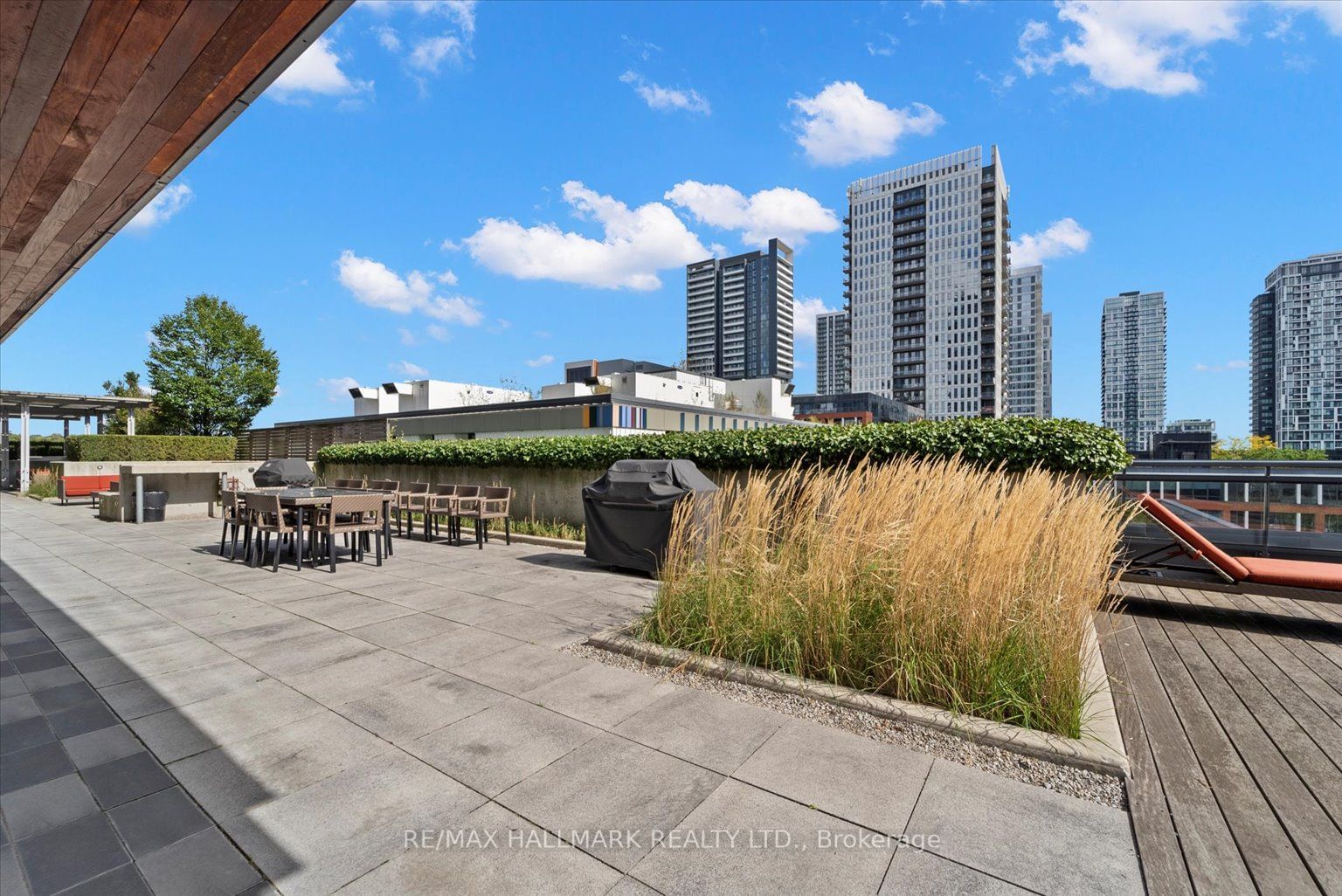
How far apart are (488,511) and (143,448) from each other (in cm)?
1720

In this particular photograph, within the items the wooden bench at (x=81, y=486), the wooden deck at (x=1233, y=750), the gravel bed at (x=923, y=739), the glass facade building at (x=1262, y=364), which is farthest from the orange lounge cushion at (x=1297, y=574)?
the glass facade building at (x=1262, y=364)

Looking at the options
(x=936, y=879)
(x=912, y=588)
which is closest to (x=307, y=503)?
(x=912, y=588)

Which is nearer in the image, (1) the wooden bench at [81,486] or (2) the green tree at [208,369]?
(1) the wooden bench at [81,486]

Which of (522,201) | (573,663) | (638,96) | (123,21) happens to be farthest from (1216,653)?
(522,201)

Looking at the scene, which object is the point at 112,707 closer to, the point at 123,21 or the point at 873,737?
the point at 123,21

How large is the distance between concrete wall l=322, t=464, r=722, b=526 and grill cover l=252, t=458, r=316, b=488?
214 cm

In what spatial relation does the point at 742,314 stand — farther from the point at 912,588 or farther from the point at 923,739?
the point at 923,739

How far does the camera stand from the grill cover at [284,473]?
9961mm

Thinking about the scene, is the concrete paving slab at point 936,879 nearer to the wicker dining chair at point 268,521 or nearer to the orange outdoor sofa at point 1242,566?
the orange outdoor sofa at point 1242,566

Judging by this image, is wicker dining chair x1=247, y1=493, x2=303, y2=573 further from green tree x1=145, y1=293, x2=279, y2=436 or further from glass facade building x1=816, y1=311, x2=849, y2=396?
glass facade building x1=816, y1=311, x2=849, y2=396

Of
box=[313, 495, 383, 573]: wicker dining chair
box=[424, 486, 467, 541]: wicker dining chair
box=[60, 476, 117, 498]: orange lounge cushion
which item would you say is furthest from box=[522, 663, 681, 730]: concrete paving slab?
box=[60, 476, 117, 498]: orange lounge cushion

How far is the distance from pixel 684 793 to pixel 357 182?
1259 cm

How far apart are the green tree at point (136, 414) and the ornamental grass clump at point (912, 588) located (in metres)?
29.2

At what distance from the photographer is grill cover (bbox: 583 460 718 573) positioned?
6.19 meters
